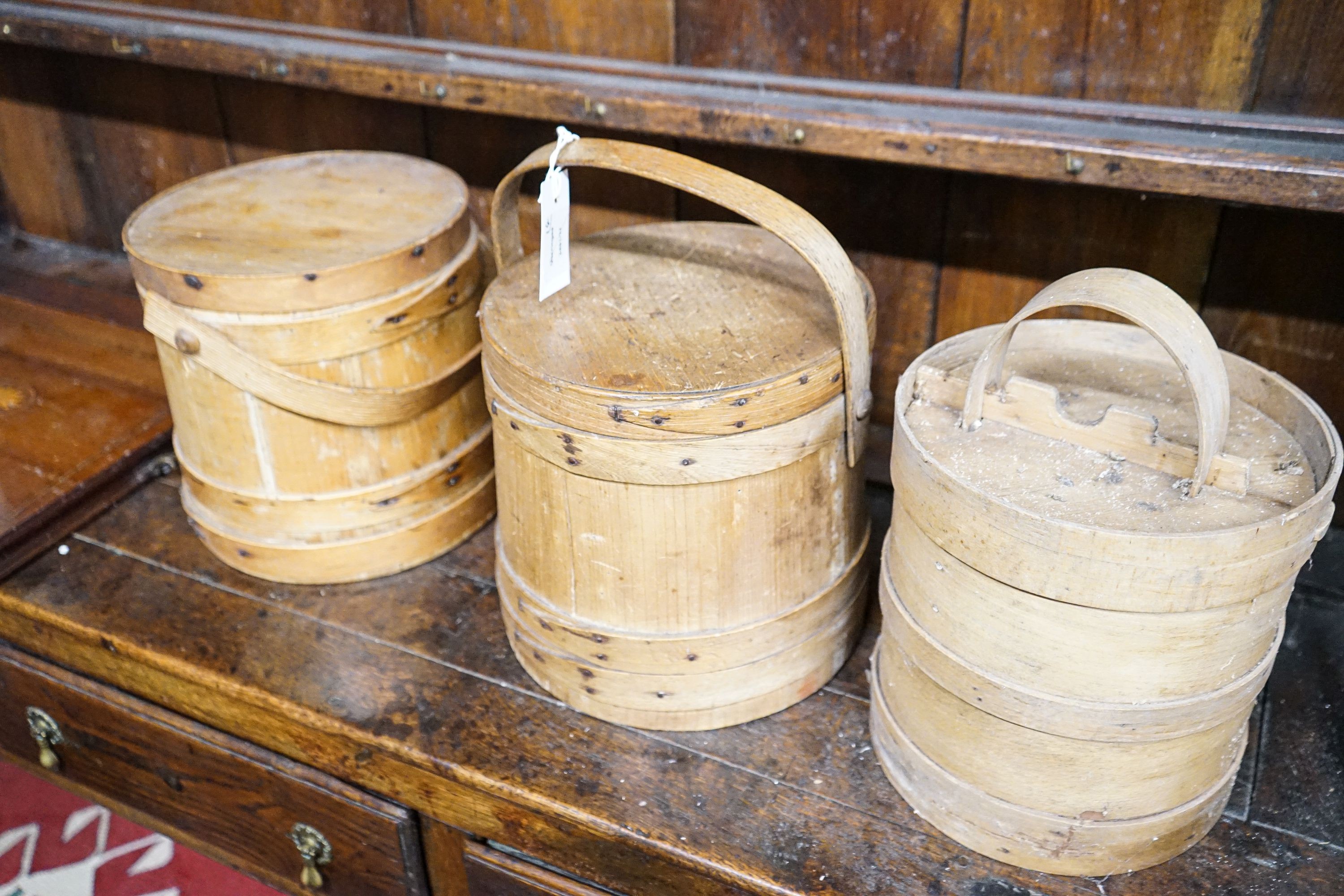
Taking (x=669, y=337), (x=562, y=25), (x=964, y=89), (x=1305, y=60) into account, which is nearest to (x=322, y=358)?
(x=669, y=337)

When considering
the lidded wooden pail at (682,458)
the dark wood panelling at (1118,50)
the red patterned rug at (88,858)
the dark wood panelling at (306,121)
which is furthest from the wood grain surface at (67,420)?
the dark wood panelling at (1118,50)

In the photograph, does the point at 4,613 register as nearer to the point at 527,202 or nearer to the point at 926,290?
the point at 527,202

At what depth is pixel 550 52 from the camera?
159cm

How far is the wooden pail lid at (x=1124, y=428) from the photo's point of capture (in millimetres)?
948

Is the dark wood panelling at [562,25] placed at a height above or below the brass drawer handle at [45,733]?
above

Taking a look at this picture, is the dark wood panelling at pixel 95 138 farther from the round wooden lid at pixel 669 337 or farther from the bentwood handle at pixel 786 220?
the bentwood handle at pixel 786 220

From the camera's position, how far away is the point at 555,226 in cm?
123

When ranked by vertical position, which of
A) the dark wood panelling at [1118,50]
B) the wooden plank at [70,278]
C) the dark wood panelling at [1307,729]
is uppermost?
the dark wood panelling at [1118,50]

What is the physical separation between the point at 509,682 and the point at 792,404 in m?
0.54

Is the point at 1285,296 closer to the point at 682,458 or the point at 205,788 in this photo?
the point at 682,458

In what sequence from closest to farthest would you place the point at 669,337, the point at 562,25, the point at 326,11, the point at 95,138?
1. the point at 669,337
2. the point at 562,25
3. the point at 326,11
4. the point at 95,138

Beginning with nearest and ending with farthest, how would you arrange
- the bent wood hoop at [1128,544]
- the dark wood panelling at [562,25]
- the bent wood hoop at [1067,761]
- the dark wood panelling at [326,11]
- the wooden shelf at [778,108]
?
1. the bent wood hoop at [1128,544]
2. the bent wood hoop at [1067,761]
3. the wooden shelf at [778,108]
4. the dark wood panelling at [562,25]
5. the dark wood panelling at [326,11]

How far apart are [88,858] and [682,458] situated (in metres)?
1.32

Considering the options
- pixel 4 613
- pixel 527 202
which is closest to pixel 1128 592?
pixel 527 202
